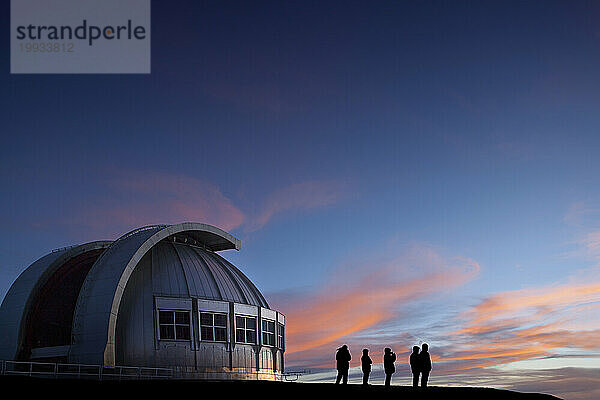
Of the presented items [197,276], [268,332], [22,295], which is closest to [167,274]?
[197,276]

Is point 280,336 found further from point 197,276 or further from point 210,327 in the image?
point 197,276

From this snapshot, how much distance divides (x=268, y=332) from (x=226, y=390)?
20.6 m

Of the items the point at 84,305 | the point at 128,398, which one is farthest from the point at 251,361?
the point at 128,398

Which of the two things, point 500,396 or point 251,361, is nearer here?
point 500,396

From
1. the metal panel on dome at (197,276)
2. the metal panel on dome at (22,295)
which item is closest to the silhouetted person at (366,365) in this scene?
the metal panel on dome at (197,276)

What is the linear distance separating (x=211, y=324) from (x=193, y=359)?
7.65 feet

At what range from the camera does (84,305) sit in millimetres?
33875

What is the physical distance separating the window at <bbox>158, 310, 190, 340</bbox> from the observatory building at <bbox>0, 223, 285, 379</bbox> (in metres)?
0.06

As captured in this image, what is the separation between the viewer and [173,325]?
36.0 meters

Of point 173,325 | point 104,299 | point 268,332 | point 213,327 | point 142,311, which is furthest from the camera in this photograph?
point 268,332

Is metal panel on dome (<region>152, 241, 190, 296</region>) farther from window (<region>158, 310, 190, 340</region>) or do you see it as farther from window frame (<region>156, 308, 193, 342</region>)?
window (<region>158, 310, 190, 340</region>)

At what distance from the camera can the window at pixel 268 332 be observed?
41.3 metres

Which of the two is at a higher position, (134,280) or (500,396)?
(134,280)

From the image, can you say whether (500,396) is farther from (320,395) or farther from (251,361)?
(251,361)
